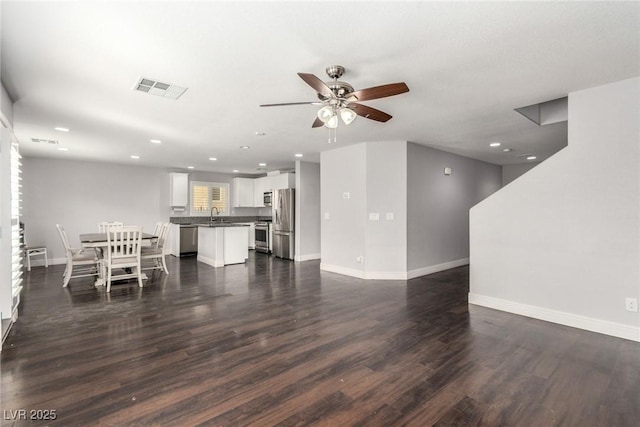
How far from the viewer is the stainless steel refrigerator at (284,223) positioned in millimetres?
7664

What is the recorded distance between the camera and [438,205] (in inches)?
238

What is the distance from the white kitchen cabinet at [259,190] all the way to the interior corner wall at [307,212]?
6.69 feet

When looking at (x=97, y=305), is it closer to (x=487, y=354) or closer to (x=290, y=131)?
(x=290, y=131)

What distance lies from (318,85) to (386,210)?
3.51 meters

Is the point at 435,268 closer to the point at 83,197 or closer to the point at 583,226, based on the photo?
the point at 583,226

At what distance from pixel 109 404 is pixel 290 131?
3.83 metres

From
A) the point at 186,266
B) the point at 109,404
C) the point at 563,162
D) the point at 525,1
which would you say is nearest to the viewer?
the point at 525,1

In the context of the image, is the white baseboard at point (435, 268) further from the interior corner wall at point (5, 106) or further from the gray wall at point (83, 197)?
the gray wall at point (83, 197)

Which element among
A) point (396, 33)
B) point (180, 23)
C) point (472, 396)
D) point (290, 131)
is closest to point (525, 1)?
point (396, 33)

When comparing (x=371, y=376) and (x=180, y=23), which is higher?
(x=180, y=23)

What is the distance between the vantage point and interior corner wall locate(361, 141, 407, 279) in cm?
537

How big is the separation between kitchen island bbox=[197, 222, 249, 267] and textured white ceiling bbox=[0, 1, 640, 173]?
299cm

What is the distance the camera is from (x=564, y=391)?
2.09 meters

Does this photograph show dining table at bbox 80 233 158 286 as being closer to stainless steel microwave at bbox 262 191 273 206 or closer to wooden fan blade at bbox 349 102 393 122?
stainless steel microwave at bbox 262 191 273 206
